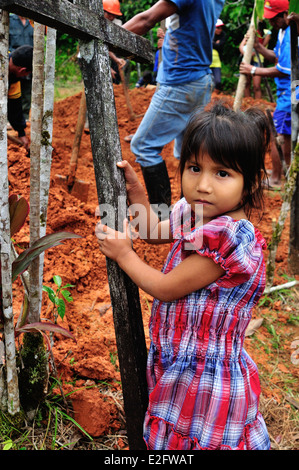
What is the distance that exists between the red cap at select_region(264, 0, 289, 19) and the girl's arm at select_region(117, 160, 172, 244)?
3215mm

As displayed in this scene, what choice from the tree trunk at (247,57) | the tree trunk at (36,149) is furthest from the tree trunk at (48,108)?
the tree trunk at (247,57)

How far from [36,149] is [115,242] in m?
0.50

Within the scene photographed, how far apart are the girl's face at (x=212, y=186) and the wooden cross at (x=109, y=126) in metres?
0.22

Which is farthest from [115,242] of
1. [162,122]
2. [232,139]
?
[162,122]

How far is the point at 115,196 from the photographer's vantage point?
124cm

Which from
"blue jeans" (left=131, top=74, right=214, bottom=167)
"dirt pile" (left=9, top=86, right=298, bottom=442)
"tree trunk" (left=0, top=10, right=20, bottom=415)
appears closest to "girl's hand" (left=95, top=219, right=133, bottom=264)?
"tree trunk" (left=0, top=10, right=20, bottom=415)

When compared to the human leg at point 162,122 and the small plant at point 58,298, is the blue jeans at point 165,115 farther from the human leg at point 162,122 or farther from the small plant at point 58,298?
the small plant at point 58,298

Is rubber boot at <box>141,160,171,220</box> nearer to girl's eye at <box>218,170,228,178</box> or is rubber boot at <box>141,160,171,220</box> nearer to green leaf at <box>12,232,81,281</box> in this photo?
green leaf at <box>12,232,81,281</box>

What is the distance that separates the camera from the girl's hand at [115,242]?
123 centimetres

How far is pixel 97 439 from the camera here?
171 centimetres

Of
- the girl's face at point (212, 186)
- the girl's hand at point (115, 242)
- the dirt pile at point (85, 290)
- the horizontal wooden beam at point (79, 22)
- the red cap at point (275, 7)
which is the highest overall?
the red cap at point (275, 7)

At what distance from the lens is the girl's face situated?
4.00ft

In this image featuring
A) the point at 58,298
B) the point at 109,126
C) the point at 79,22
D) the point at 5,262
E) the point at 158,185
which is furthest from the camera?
Result: the point at 158,185

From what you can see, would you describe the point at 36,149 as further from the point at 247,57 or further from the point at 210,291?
the point at 247,57
